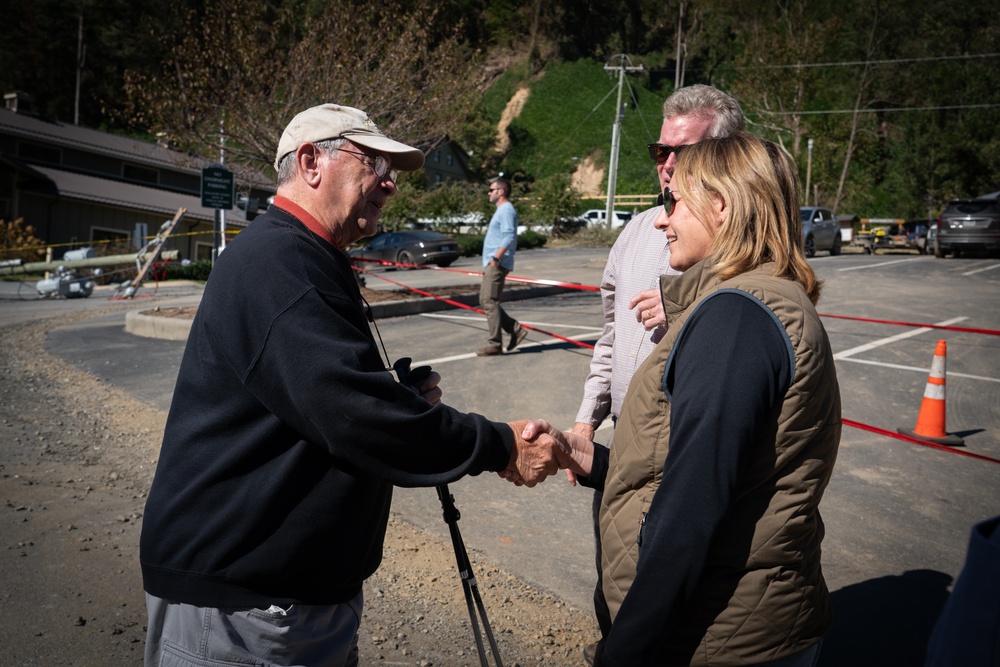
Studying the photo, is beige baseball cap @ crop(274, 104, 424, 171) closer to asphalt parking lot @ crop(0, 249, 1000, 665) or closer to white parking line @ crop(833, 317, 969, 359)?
asphalt parking lot @ crop(0, 249, 1000, 665)

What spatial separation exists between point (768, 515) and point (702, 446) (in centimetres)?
25

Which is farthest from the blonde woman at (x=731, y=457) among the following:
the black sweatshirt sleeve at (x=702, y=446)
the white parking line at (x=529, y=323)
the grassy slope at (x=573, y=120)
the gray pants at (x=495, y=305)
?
the grassy slope at (x=573, y=120)

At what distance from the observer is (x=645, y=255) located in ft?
10.6

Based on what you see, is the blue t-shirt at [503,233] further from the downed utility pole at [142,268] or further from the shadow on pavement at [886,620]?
the downed utility pole at [142,268]

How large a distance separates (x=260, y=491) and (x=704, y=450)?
3.41ft

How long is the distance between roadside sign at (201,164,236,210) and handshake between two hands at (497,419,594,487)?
14554mm

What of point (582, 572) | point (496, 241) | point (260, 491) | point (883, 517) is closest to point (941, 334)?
point (496, 241)

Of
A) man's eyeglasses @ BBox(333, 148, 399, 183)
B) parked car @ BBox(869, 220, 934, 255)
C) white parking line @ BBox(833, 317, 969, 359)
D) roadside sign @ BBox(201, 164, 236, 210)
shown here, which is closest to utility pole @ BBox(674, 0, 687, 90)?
parked car @ BBox(869, 220, 934, 255)

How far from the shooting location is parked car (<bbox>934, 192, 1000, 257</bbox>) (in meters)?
25.9

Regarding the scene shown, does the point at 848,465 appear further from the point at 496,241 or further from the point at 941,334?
the point at 941,334

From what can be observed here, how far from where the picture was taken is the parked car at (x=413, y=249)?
28.3 m

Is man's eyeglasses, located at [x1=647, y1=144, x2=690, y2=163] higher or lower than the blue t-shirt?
higher

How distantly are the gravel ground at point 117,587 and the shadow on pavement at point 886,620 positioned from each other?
115cm

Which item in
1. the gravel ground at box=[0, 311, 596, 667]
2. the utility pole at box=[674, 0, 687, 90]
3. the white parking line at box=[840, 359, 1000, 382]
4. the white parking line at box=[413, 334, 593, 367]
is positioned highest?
the utility pole at box=[674, 0, 687, 90]
